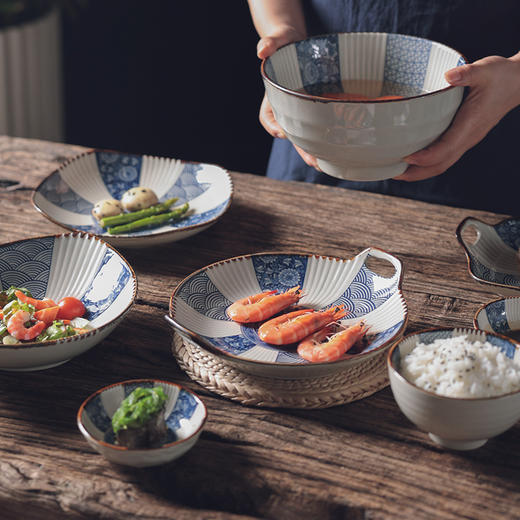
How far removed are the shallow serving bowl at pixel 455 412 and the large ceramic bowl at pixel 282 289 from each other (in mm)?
132

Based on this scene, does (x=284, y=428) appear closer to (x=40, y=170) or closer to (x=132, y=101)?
(x=40, y=170)

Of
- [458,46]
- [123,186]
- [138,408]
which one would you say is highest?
[458,46]

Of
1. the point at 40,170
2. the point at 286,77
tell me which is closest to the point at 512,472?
the point at 286,77

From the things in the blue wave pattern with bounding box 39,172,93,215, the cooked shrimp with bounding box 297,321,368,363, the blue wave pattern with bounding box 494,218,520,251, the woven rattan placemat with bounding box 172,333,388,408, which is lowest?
the blue wave pattern with bounding box 39,172,93,215

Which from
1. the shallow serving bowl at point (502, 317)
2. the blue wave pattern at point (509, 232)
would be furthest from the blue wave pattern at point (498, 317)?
the blue wave pattern at point (509, 232)

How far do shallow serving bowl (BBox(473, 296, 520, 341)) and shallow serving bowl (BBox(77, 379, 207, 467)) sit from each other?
0.52 metres

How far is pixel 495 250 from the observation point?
1.58 metres

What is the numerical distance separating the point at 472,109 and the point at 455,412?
2.14 ft

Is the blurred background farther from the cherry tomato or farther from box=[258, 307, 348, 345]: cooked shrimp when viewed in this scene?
box=[258, 307, 348, 345]: cooked shrimp

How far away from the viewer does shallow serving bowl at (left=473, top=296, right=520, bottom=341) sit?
1261mm

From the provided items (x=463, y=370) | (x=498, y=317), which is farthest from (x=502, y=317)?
(x=463, y=370)

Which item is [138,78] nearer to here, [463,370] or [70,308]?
[70,308]

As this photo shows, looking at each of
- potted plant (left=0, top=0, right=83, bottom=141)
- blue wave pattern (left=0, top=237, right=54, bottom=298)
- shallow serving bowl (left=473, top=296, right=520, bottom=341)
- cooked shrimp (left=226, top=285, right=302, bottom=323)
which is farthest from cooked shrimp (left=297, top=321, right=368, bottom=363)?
potted plant (left=0, top=0, right=83, bottom=141)

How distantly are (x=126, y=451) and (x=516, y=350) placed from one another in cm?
58
